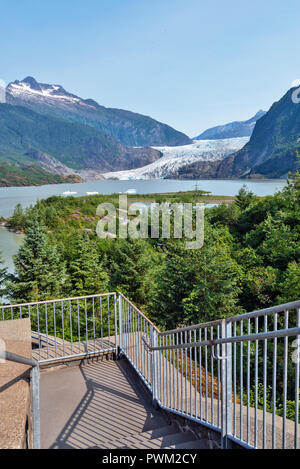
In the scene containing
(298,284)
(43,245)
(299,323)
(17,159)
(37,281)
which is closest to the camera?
(299,323)

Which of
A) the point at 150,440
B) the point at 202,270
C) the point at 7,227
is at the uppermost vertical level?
the point at 150,440

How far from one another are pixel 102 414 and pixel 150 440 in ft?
2.56

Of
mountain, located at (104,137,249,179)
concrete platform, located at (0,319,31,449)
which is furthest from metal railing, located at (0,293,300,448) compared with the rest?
mountain, located at (104,137,249,179)

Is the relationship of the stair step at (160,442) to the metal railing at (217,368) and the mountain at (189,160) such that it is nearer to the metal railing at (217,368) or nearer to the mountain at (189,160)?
the metal railing at (217,368)

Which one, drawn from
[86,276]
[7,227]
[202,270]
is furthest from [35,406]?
[7,227]

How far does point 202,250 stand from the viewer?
524 inches

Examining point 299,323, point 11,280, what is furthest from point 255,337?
point 11,280

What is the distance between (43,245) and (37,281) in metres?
2.76

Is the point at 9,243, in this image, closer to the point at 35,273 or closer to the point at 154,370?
the point at 35,273

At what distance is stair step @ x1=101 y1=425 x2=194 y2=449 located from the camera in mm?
2465

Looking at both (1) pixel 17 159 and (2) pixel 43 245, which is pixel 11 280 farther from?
(1) pixel 17 159

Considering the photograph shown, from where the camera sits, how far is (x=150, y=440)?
8.30ft

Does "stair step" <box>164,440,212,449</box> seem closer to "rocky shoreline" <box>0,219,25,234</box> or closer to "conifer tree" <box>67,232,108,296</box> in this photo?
"conifer tree" <box>67,232,108,296</box>

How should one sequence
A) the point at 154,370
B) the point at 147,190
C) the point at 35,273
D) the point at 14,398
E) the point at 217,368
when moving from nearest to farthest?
1. the point at 14,398
2. the point at 154,370
3. the point at 217,368
4. the point at 35,273
5. the point at 147,190
